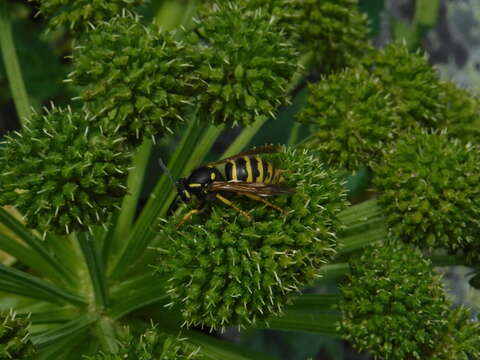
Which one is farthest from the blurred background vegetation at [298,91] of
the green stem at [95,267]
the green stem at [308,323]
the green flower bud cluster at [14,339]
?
the green flower bud cluster at [14,339]

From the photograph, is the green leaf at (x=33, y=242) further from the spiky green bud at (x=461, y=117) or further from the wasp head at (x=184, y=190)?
the spiky green bud at (x=461, y=117)

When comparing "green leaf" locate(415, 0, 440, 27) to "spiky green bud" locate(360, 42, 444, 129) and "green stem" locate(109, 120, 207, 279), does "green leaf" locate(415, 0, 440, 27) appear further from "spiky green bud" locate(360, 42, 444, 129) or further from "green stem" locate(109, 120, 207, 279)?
"green stem" locate(109, 120, 207, 279)

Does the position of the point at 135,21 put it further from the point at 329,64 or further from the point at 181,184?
the point at 329,64

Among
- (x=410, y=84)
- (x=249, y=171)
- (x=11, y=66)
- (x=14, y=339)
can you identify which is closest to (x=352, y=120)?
(x=410, y=84)

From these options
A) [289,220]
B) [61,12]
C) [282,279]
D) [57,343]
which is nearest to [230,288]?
[282,279]

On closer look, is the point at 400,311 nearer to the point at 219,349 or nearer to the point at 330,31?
the point at 219,349

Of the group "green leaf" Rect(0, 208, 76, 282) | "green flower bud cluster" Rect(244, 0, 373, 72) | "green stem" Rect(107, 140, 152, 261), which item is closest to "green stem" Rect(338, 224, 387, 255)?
"green flower bud cluster" Rect(244, 0, 373, 72)
